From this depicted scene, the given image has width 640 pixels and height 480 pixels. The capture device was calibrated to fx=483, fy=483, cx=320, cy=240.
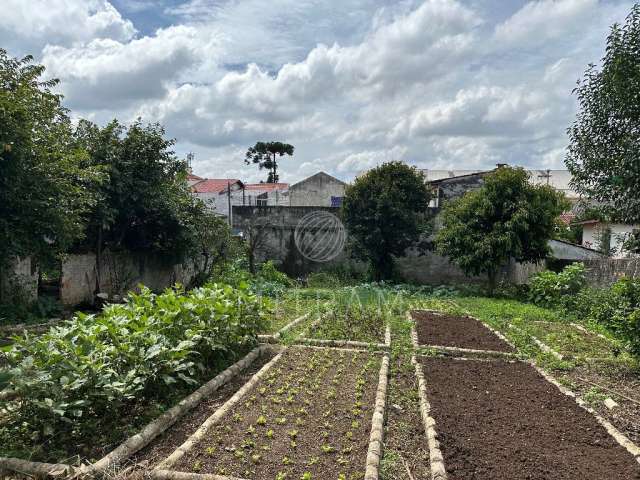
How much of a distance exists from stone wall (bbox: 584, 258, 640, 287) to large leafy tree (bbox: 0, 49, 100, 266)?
9738mm

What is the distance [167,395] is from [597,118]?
593 cm

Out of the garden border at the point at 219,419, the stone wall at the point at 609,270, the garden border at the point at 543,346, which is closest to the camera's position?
the garden border at the point at 219,419

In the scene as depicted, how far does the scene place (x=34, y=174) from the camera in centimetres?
671

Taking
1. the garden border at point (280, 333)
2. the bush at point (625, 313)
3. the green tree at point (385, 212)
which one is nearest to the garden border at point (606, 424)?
the bush at point (625, 313)

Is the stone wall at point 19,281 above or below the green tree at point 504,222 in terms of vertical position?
below

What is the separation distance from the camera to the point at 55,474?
2928 millimetres

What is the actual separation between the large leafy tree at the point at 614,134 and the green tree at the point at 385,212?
6.95m

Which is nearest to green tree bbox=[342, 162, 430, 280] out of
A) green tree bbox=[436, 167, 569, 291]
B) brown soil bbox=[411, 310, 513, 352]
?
green tree bbox=[436, 167, 569, 291]

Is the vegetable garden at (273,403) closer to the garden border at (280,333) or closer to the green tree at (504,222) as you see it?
the garden border at (280,333)

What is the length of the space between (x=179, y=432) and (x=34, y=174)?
4.84m

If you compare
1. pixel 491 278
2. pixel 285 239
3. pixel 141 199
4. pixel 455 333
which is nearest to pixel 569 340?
pixel 455 333

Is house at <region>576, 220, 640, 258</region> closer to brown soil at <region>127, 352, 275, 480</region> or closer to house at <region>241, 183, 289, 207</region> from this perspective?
brown soil at <region>127, 352, 275, 480</region>

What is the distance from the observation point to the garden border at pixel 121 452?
2949 mm

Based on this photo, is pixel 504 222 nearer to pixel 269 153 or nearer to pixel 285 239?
pixel 285 239
